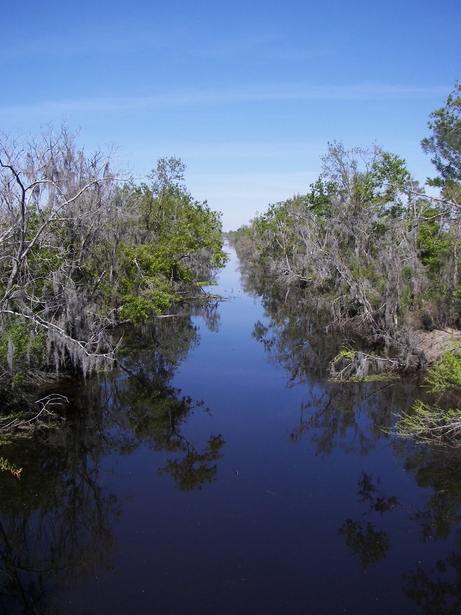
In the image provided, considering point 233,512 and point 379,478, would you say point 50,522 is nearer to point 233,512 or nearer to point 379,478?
point 233,512

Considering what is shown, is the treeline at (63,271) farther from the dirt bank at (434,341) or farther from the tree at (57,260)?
the dirt bank at (434,341)

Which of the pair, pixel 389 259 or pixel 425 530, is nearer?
pixel 425 530

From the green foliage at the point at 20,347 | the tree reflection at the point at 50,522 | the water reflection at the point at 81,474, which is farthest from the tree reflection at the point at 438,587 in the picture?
the green foliage at the point at 20,347

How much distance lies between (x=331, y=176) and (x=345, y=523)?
83.0ft

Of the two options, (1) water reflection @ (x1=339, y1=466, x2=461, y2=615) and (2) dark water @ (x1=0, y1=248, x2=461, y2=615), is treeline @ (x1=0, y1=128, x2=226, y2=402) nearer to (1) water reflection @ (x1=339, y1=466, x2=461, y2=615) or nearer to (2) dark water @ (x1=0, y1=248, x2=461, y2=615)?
(2) dark water @ (x1=0, y1=248, x2=461, y2=615)

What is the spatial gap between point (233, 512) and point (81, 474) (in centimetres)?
409

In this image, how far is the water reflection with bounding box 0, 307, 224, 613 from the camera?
927 cm

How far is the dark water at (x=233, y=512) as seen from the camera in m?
8.64

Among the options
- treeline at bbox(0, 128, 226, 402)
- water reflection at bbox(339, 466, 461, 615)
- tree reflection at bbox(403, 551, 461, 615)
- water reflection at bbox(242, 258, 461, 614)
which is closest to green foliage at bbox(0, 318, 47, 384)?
treeline at bbox(0, 128, 226, 402)

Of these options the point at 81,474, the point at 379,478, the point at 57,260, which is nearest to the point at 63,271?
the point at 57,260

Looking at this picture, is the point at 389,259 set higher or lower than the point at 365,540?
higher

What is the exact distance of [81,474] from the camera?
496 inches

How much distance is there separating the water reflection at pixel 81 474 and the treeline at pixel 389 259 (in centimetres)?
694

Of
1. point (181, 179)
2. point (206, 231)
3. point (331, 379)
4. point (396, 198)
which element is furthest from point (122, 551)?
point (181, 179)
